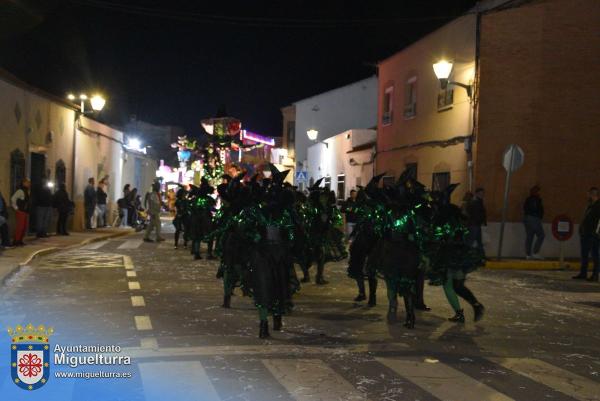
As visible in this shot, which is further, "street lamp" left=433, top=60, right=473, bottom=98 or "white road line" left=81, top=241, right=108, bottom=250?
"white road line" left=81, top=241, right=108, bottom=250

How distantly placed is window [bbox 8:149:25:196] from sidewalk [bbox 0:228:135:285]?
1597mm

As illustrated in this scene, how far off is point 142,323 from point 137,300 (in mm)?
1992

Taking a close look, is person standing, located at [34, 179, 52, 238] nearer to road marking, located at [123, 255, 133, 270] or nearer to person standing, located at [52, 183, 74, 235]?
person standing, located at [52, 183, 74, 235]

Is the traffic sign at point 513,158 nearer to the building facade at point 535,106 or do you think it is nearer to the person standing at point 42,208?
the building facade at point 535,106

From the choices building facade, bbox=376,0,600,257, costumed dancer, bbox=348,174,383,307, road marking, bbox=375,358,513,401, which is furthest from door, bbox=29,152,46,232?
road marking, bbox=375,358,513,401

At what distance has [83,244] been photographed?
21.4m

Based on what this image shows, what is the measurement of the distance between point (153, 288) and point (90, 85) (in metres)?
27.2

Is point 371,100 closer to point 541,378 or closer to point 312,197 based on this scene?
point 312,197

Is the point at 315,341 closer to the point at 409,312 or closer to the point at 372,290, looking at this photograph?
the point at 409,312

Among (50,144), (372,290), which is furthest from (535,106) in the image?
(50,144)

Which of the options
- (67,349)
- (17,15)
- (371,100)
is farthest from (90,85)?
(67,349)

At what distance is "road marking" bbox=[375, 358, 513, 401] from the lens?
5.89m

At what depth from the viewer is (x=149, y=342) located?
7574 millimetres

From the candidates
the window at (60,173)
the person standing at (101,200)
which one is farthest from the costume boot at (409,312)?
the person standing at (101,200)
